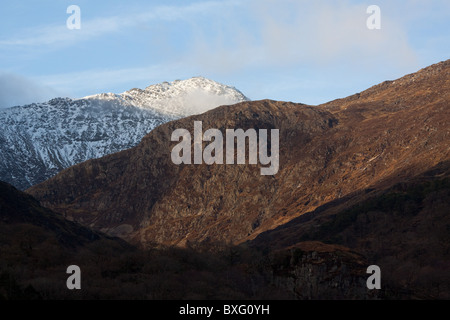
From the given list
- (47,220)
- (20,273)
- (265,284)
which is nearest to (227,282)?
(265,284)

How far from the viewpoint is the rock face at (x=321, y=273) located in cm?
8888

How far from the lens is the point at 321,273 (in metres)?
96.9

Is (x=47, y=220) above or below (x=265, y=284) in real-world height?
above

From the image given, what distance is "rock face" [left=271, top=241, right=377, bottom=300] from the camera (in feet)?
292
